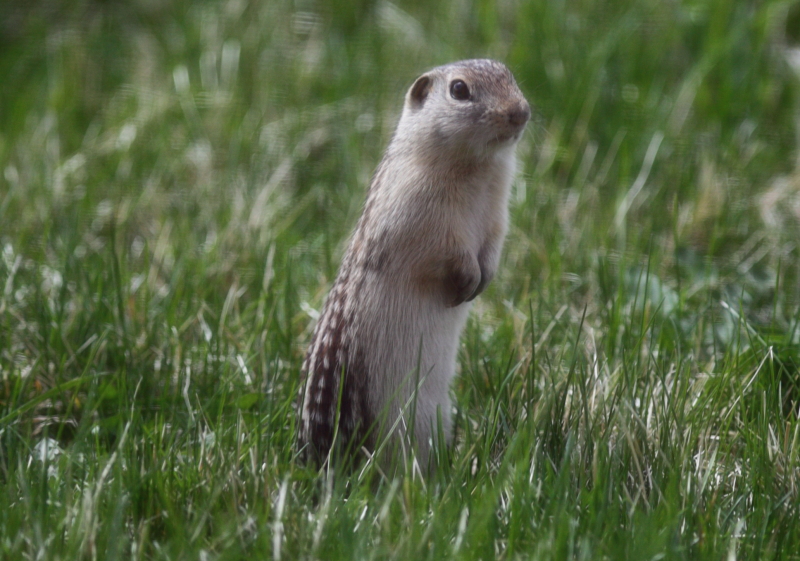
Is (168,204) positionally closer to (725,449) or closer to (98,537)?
(98,537)

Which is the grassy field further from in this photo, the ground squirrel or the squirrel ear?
the squirrel ear

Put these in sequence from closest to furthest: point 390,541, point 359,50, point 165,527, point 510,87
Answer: point 390,541, point 165,527, point 510,87, point 359,50

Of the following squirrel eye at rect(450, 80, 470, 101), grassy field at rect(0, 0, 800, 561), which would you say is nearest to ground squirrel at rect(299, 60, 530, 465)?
squirrel eye at rect(450, 80, 470, 101)

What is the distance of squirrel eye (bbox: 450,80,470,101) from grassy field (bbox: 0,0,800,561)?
1.04 metres

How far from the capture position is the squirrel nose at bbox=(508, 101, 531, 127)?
373 centimetres

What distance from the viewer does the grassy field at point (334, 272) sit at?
9.90ft

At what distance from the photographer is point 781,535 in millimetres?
3018

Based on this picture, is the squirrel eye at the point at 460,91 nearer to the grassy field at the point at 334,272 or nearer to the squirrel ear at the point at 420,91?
the squirrel ear at the point at 420,91

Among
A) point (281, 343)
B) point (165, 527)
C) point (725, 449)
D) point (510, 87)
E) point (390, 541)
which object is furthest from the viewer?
point (281, 343)

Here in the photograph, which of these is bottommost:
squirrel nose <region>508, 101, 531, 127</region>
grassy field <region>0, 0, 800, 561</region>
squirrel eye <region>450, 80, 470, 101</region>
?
grassy field <region>0, 0, 800, 561</region>

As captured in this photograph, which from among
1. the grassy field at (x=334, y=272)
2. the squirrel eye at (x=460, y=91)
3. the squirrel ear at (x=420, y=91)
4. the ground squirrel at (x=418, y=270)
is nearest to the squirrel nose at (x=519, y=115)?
the ground squirrel at (x=418, y=270)

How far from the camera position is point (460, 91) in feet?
12.8

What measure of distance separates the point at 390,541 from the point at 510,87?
6.35 ft

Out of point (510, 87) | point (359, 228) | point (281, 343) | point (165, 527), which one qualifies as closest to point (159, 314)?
point (281, 343)
